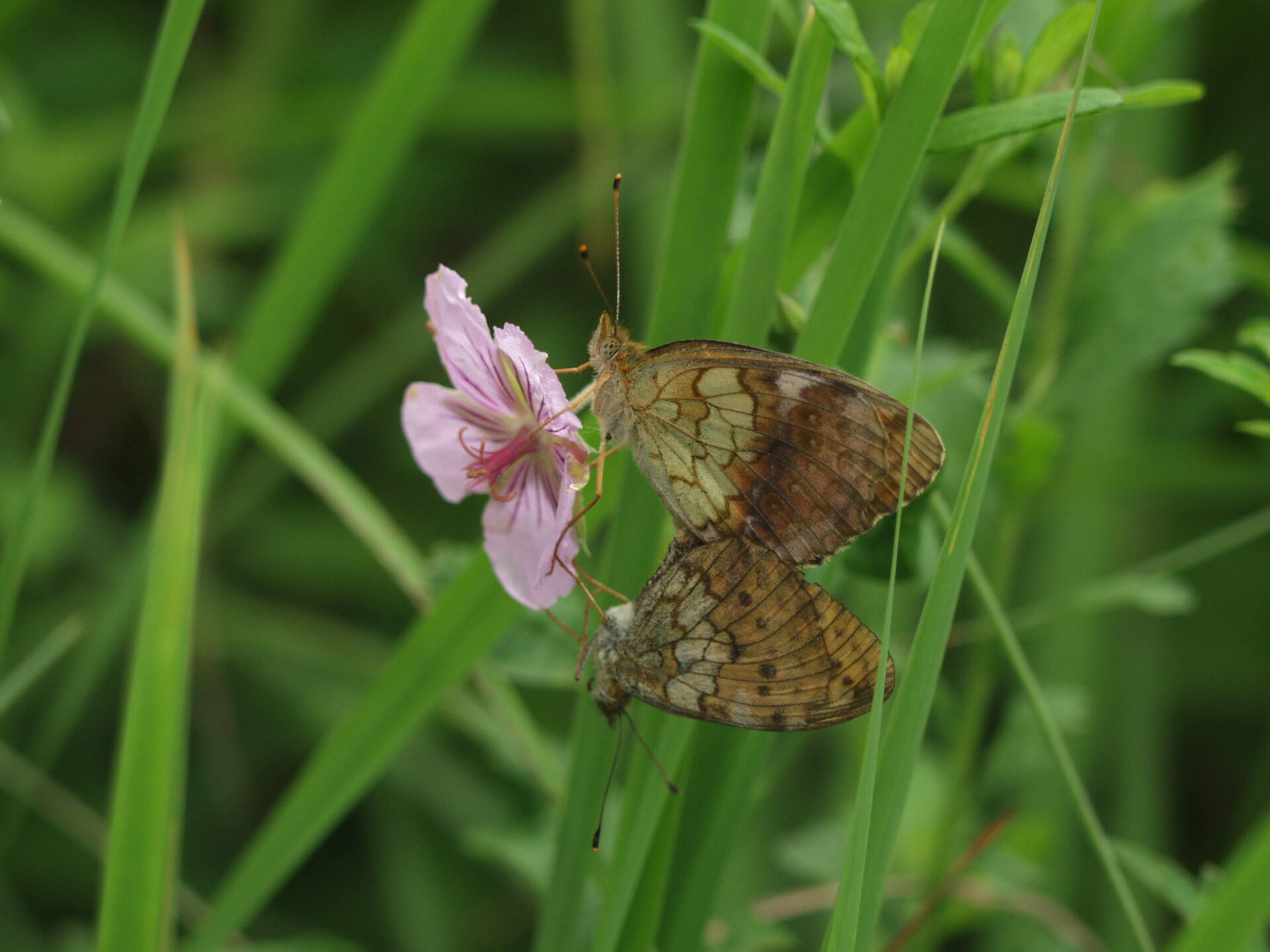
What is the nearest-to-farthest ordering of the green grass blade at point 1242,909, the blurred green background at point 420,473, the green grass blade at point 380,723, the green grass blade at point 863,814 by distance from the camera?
the green grass blade at point 863,814
the green grass blade at point 1242,909
the green grass blade at point 380,723
the blurred green background at point 420,473

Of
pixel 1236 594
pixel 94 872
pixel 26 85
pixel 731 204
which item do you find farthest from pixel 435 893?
pixel 26 85

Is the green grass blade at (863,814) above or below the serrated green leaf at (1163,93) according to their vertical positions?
below

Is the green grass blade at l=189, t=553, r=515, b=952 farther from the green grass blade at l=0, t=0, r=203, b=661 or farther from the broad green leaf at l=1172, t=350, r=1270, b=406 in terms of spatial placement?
the broad green leaf at l=1172, t=350, r=1270, b=406

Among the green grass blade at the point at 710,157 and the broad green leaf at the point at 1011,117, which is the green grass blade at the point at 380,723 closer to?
the green grass blade at the point at 710,157

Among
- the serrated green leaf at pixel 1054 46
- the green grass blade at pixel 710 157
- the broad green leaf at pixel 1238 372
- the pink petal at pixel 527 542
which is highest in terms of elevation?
the serrated green leaf at pixel 1054 46

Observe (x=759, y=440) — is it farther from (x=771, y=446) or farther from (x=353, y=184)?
(x=353, y=184)

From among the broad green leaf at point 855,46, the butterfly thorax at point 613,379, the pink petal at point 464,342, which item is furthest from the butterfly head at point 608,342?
the broad green leaf at point 855,46

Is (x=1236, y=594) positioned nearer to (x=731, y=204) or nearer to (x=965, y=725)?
(x=965, y=725)

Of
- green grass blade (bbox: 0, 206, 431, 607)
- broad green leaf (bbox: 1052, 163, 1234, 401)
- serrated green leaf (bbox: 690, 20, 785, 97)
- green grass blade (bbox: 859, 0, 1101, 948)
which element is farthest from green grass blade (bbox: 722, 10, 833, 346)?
broad green leaf (bbox: 1052, 163, 1234, 401)
